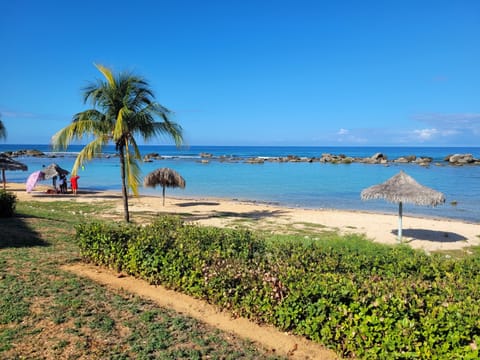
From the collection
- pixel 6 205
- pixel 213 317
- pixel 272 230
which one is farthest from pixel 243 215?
pixel 213 317

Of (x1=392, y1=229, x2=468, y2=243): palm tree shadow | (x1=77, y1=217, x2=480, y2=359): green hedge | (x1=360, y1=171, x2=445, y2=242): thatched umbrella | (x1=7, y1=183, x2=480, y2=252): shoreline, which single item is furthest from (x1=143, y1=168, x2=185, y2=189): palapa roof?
(x1=77, y1=217, x2=480, y2=359): green hedge

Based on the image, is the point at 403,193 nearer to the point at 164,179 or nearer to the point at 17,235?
the point at 17,235

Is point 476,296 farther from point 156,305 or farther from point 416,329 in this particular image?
point 156,305

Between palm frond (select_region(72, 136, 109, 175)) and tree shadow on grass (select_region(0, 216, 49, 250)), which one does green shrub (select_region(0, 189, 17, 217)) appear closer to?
tree shadow on grass (select_region(0, 216, 49, 250))

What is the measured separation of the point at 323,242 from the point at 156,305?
10.3 feet

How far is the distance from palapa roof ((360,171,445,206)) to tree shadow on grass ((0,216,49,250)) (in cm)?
972

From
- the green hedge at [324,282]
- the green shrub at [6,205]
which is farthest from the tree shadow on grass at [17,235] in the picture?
the green hedge at [324,282]

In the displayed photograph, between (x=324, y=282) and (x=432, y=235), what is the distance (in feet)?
34.0

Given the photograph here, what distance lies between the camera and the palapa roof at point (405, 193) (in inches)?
434

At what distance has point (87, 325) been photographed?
4.18 m

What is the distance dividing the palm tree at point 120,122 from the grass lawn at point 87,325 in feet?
18.1

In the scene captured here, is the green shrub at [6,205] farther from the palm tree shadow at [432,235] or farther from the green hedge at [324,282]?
the palm tree shadow at [432,235]

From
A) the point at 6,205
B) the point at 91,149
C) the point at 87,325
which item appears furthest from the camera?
the point at 91,149

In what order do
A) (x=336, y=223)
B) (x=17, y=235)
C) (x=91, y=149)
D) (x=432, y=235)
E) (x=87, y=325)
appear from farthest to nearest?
(x=336, y=223)
(x=432, y=235)
(x=91, y=149)
(x=17, y=235)
(x=87, y=325)
